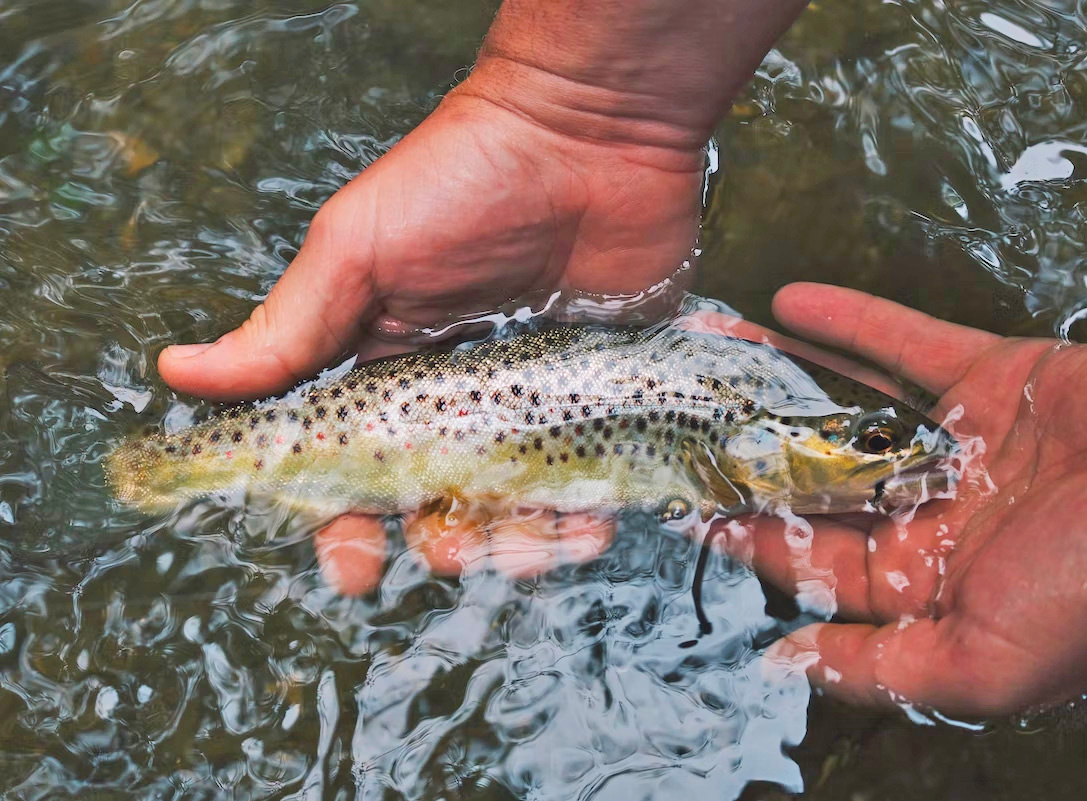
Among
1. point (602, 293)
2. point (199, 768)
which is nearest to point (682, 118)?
point (602, 293)

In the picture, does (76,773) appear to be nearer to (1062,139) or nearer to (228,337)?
(228,337)

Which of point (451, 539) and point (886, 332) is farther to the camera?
point (886, 332)

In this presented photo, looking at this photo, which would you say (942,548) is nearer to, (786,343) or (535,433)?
(786,343)

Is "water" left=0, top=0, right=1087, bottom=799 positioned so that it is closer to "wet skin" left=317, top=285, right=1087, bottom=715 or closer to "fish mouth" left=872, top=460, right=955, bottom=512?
"wet skin" left=317, top=285, right=1087, bottom=715

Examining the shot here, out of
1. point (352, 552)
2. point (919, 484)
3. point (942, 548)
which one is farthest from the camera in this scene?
point (352, 552)

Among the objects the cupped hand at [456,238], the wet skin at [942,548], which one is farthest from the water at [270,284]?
the cupped hand at [456,238]

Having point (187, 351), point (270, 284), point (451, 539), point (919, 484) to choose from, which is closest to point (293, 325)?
point (187, 351)

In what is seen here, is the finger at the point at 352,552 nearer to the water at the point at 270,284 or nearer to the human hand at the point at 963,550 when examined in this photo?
the water at the point at 270,284

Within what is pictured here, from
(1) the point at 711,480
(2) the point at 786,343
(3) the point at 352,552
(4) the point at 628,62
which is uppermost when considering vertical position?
(4) the point at 628,62
